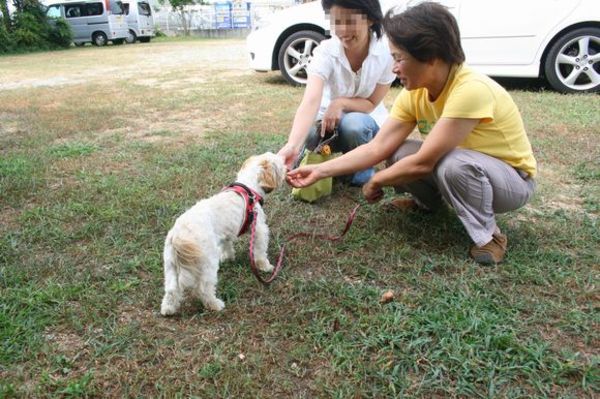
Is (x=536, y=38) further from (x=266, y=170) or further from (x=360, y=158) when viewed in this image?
(x=266, y=170)

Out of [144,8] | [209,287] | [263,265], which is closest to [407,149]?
[263,265]

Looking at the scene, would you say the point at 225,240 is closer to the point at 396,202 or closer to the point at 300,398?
the point at 300,398

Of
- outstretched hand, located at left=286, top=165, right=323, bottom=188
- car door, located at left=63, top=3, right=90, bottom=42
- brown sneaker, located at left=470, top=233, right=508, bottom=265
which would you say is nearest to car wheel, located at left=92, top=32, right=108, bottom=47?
car door, located at left=63, top=3, right=90, bottom=42

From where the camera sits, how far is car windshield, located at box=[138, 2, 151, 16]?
2542 cm

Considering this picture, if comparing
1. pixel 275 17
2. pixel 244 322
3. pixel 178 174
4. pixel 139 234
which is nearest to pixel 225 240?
pixel 244 322

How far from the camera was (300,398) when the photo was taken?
177cm

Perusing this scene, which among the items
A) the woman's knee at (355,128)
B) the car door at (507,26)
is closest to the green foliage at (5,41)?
the car door at (507,26)

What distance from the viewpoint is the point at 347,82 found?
3.53 m

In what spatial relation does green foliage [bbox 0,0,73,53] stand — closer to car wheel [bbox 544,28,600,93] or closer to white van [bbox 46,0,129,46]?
white van [bbox 46,0,129,46]

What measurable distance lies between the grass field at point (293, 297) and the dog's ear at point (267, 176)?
473 mm

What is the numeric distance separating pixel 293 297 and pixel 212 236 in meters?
0.52

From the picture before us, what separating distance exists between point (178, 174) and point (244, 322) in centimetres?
213

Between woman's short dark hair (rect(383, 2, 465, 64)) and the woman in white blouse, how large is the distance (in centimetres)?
78

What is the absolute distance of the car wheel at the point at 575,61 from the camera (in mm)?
6180
